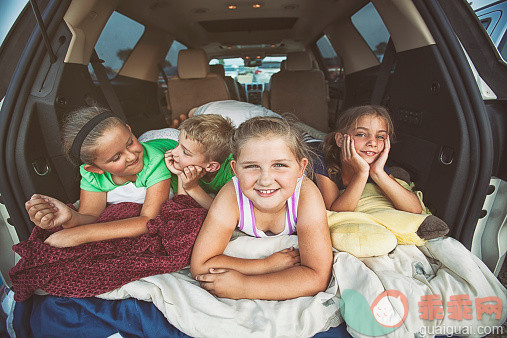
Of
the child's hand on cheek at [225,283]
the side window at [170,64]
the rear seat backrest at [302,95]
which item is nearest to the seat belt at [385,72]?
the rear seat backrest at [302,95]

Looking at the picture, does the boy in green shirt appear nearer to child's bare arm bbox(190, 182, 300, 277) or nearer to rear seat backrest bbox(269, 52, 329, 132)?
child's bare arm bbox(190, 182, 300, 277)

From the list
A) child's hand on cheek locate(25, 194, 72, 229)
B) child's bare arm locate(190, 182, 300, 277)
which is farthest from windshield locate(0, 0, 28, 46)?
child's bare arm locate(190, 182, 300, 277)

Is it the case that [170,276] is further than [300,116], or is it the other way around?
[300,116]

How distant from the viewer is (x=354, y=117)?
1644 millimetres

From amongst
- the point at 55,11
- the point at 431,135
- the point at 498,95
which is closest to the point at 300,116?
the point at 431,135

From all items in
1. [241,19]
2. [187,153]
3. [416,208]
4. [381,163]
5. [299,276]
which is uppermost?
[241,19]

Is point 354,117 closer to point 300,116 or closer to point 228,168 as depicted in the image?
point 228,168

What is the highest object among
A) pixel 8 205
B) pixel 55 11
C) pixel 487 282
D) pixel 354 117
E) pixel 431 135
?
pixel 55 11

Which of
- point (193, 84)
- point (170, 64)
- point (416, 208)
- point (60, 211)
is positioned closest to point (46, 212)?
point (60, 211)

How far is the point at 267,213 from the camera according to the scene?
4.35ft

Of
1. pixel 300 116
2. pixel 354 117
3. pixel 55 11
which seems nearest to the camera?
pixel 55 11

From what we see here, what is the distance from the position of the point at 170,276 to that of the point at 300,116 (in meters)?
2.57

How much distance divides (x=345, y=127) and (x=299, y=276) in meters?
0.95

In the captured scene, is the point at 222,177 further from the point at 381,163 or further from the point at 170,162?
the point at 381,163
